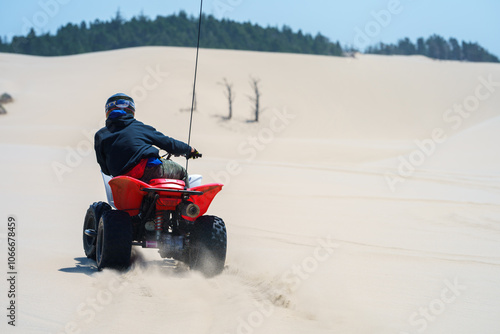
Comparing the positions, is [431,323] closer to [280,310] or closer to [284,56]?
[280,310]

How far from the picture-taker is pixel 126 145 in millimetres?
5805

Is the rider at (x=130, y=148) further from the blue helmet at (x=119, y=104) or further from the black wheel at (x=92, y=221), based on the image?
the black wheel at (x=92, y=221)

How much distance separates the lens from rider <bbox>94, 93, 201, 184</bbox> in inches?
228

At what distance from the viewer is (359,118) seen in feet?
164

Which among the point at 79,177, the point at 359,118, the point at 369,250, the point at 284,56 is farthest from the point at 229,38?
the point at 369,250

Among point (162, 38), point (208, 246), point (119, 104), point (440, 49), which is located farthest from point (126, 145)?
point (440, 49)

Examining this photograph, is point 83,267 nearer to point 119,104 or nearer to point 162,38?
point 119,104

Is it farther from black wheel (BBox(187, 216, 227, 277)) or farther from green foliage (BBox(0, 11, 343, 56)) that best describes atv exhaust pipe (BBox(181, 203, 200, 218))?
green foliage (BBox(0, 11, 343, 56))

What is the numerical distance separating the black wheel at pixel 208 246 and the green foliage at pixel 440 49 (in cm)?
12995

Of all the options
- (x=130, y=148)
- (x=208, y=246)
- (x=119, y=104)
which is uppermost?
(x=119, y=104)

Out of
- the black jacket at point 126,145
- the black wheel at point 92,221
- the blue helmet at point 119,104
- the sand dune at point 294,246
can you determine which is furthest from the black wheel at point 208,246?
the blue helmet at point 119,104

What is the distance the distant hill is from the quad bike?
306 ft

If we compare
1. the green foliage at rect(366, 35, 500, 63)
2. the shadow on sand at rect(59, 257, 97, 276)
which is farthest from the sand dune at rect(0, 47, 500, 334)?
the green foliage at rect(366, 35, 500, 63)

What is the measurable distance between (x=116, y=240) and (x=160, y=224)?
438mm
